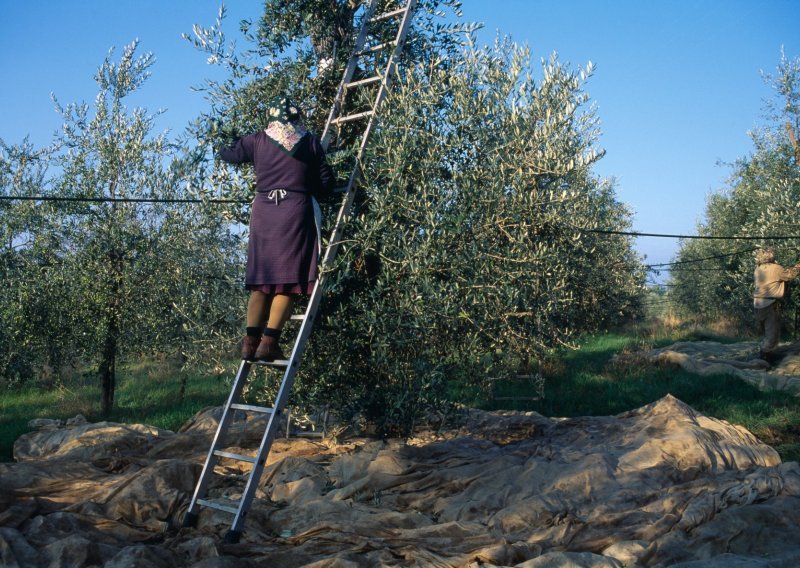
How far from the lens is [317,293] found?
802 centimetres

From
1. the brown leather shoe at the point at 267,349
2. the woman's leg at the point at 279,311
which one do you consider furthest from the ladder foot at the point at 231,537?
the woman's leg at the point at 279,311

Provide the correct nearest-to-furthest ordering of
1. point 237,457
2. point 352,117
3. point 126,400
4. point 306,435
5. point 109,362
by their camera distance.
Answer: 1. point 237,457
2. point 352,117
3. point 306,435
4. point 109,362
5. point 126,400

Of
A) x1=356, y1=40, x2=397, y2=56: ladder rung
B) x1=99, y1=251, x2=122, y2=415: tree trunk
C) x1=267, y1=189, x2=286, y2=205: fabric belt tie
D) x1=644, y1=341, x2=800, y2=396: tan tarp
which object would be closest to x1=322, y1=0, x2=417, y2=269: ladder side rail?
x1=356, y1=40, x2=397, y2=56: ladder rung

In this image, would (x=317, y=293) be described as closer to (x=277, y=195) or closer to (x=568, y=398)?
(x=277, y=195)

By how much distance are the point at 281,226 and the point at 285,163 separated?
26.5 inches

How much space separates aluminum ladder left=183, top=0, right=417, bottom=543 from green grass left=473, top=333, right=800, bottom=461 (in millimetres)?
6136

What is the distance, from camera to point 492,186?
845 centimetres

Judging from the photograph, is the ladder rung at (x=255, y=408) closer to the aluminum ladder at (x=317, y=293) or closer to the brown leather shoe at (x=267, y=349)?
the aluminum ladder at (x=317, y=293)

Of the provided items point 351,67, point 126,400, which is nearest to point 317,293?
point 351,67

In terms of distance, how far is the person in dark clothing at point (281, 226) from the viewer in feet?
25.8

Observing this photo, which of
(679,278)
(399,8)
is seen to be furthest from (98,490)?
→ (679,278)

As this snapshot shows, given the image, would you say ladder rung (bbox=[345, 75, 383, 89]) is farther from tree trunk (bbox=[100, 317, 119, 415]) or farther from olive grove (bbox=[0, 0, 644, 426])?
tree trunk (bbox=[100, 317, 119, 415])

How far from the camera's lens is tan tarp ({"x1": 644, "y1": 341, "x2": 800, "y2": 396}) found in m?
16.6

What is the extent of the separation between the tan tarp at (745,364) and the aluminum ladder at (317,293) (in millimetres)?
11436
